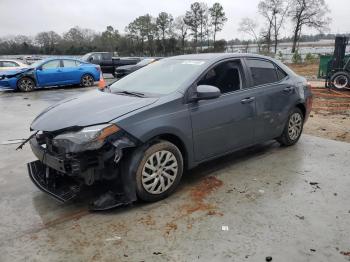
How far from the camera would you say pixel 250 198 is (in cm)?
423

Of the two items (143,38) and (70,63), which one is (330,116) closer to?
(70,63)

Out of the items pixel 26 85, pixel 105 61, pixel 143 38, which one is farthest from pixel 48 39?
pixel 26 85

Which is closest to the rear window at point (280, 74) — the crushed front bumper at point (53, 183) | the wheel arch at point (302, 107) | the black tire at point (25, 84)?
the wheel arch at point (302, 107)

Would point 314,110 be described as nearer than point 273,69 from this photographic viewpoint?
No

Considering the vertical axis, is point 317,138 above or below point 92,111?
below

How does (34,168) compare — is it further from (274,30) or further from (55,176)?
(274,30)

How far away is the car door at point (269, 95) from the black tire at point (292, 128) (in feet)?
0.58

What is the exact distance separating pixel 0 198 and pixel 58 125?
1.28 m

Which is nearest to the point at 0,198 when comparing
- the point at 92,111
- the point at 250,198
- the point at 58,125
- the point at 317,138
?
the point at 58,125

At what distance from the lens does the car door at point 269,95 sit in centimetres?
532

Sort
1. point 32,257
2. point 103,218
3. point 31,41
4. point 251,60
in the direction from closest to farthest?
point 32,257
point 103,218
point 251,60
point 31,41

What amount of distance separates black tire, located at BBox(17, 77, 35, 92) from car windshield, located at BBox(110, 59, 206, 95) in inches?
451

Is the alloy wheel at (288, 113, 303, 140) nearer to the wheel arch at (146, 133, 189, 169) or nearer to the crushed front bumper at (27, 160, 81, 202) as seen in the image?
the wheel arch at (146, 133, 189, 169)

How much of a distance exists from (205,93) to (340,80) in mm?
11500
